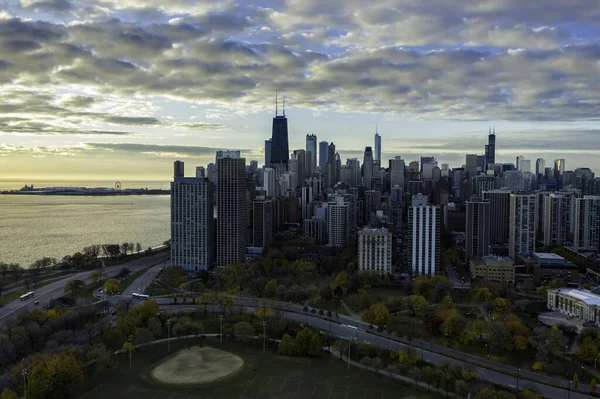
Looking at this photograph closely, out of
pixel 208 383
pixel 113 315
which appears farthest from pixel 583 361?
pixel 113 315

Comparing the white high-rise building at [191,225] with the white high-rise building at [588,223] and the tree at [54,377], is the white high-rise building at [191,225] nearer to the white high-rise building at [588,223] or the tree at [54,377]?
the tree at [54,377]

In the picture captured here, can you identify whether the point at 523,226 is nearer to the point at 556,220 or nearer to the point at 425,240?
the point at 556,220

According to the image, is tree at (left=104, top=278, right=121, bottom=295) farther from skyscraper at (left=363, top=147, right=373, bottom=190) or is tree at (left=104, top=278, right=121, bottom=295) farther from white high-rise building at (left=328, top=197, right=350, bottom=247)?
skyscraper at (left=363, top=147, right=373, bottom=190)

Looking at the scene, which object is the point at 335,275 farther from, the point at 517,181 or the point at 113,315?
the point at 517,181

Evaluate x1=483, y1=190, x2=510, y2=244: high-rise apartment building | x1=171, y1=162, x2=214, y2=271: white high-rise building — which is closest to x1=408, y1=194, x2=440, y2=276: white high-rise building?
x1=171, y1=162, x2=214, y2=271: white high-rise building

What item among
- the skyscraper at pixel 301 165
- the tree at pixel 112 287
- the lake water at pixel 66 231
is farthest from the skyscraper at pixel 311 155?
the tree at pixel 112 287
